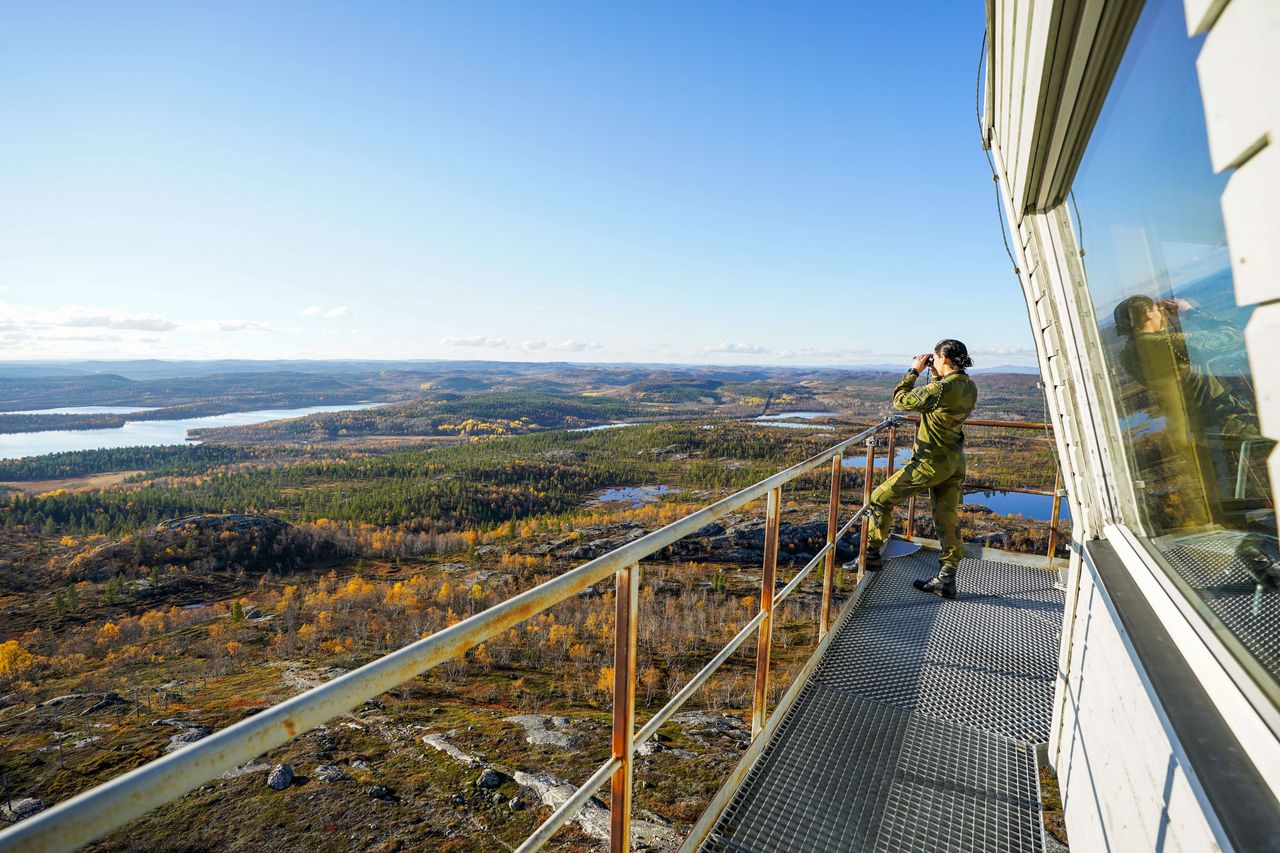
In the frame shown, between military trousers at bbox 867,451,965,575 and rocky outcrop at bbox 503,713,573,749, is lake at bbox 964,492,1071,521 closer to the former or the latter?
rocky outcrop at bbox 503,713,573,749

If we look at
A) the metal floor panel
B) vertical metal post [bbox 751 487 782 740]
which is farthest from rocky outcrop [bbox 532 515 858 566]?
the metal floor panel

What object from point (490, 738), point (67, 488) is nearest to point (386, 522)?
point (490, 738)

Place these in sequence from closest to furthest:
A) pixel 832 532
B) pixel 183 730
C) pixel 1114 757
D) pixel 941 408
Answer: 1. pixel 1114 757
2. pixel 832 532
3. pixel 941 408
4. pixel 183 730

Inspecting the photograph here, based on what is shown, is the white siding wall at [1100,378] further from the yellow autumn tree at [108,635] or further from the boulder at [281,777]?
the yellow autumn tree at [108,635]

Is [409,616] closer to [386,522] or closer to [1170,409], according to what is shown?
[386,522]

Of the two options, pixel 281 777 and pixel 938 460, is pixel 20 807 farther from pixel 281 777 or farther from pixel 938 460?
pixel 938 460

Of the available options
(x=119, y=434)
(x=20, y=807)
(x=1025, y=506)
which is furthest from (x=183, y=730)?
(x=119, y=434)
